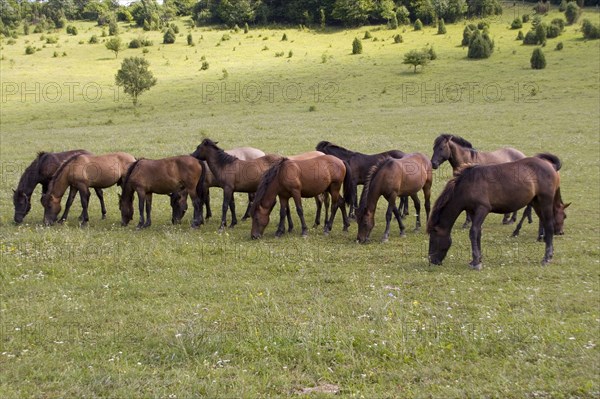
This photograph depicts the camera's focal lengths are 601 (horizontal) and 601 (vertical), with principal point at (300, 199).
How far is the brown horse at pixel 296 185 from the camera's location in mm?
13836

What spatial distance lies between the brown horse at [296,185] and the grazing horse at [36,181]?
525 cm

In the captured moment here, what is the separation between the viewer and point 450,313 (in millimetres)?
8586

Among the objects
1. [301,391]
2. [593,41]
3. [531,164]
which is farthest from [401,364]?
[593,41]

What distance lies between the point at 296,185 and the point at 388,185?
83.9 inches

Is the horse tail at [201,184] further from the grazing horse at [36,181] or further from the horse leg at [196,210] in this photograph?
the grazing horse at [36,181]

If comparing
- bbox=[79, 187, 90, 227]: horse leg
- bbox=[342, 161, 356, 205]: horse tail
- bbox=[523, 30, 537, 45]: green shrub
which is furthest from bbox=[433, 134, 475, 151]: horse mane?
bbox=[523, 30, 537, 45]: green shrub

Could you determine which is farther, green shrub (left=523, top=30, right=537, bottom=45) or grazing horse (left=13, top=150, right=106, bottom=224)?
green shrub (left=523, top=30, right=537, bottom=45)

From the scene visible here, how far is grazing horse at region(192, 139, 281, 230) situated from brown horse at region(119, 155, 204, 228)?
37 cm

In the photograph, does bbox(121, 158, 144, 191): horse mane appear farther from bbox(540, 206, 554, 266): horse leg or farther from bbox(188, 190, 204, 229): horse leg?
bbox(540, 206, 554, 266): horse leg

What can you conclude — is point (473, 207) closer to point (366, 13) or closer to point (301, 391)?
point (301, 391)

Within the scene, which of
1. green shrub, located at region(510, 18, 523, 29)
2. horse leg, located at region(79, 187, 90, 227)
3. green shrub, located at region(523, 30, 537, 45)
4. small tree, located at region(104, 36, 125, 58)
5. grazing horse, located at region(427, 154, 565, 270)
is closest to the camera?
grazing horse, located at region(427, 154, 565, 270)

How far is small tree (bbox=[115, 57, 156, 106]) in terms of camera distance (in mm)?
45344

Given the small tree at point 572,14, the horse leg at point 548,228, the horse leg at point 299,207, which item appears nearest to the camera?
the horse leg at point 548,228

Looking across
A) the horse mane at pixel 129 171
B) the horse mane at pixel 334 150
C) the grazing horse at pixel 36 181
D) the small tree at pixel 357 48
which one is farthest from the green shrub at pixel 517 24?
the horse mane at pixel 129 171
